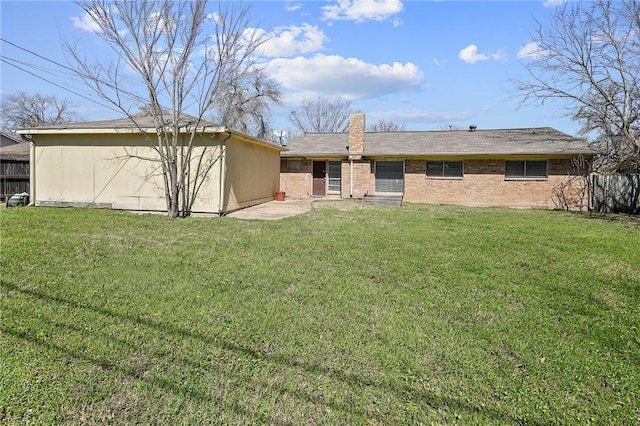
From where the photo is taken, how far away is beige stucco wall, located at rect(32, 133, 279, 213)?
11.1 metres

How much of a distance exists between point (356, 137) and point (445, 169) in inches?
169

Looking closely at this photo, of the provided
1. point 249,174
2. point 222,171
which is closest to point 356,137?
point 249,174

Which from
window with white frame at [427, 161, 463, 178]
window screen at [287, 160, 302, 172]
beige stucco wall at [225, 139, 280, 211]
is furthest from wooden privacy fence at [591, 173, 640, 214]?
beige stucco wall at [225, 139, 280, 211]

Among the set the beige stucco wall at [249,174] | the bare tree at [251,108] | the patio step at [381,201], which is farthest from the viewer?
the bare tree at [251,108]

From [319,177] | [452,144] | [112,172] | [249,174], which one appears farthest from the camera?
[319,177]

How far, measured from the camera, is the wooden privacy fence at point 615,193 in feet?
46.9

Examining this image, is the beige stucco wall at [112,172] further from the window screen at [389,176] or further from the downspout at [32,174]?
the window screen at [389,176]

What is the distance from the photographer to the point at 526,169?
1588cm

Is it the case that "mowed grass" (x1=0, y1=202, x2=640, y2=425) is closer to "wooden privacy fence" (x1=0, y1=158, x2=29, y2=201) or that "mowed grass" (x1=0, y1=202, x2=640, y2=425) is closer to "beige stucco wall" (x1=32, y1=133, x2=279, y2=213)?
"beige stucco wall" (x1=32, y1=133, x2=279, y2=213)

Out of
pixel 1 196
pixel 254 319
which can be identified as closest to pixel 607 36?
pixel 254 319

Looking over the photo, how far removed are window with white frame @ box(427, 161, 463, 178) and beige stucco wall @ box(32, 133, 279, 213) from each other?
9021 mm

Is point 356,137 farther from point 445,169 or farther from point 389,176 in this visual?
point 445,169

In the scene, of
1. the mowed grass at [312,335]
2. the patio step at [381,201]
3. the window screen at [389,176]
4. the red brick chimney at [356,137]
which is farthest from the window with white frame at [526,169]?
the mowed grass at [312,335]

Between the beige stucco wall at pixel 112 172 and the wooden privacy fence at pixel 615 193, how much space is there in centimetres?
1379
